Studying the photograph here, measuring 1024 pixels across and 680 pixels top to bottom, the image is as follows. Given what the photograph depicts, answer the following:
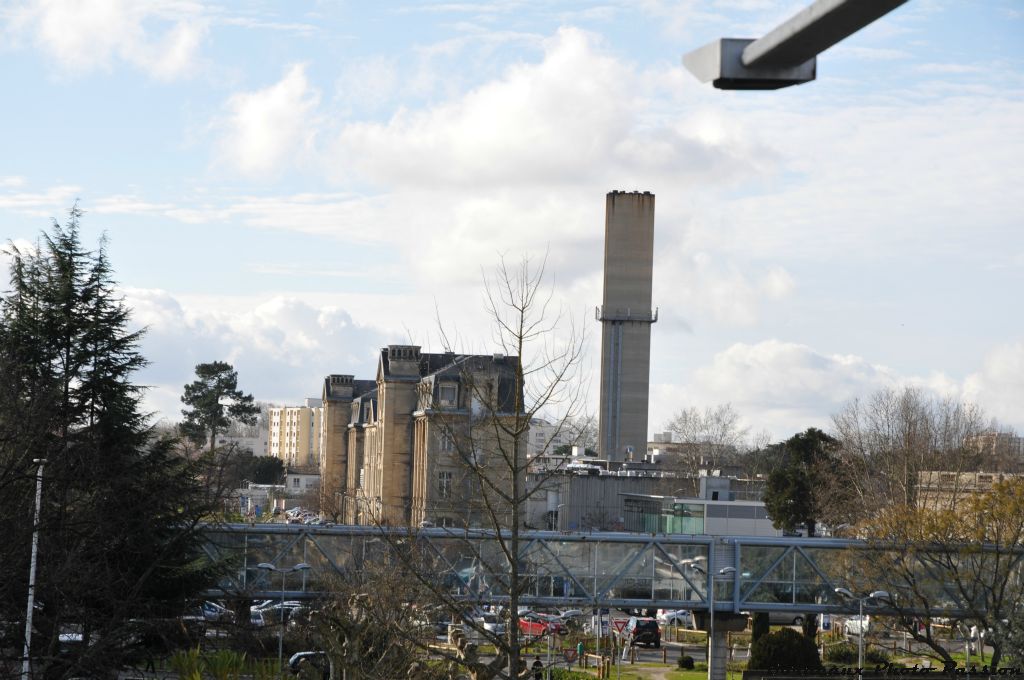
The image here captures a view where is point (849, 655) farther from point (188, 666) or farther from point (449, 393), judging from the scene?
point (449, 393)

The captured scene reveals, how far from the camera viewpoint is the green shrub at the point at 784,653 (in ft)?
137

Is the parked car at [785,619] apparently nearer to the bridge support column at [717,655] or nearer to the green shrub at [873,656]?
the green shrub at [873,656]

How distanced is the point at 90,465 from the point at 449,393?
50.0 metres

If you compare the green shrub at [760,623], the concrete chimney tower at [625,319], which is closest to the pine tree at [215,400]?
the concrete chimney tower at [625,319]

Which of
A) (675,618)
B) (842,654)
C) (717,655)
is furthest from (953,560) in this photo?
(675,618)

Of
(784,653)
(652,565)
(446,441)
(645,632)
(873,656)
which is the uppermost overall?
(446,441)

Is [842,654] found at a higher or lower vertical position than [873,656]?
lower

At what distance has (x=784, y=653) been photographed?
138ft

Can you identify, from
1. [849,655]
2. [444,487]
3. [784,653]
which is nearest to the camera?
[784,653]

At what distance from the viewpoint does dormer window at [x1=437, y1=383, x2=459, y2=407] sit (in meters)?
77.1

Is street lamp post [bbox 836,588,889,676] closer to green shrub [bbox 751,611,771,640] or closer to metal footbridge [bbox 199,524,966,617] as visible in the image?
metal footbridge [bbox 199,524,966,617]

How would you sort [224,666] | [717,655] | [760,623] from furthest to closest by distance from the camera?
[760,623] < [717,655] < [224,666]

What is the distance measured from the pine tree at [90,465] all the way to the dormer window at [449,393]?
1665 inches

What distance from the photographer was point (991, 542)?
39.1 metres
